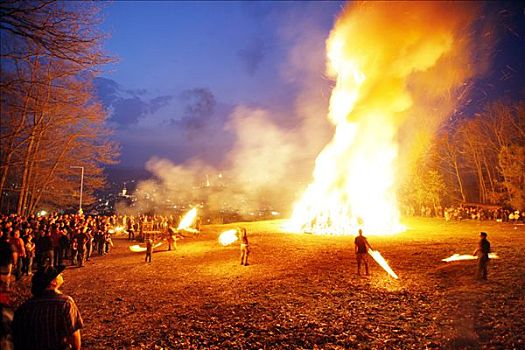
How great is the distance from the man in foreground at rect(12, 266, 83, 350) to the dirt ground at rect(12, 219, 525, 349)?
13.4 feet

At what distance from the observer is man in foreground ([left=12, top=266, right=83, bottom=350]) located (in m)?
3.82

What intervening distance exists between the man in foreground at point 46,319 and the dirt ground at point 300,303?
409 cm

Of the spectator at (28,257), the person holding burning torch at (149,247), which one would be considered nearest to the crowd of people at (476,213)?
the person holding burning torch at (149,247)

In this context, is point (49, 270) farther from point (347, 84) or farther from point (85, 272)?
point (347, 84)

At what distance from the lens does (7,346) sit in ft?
12.2

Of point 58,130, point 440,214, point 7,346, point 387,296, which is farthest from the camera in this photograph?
point 440,214

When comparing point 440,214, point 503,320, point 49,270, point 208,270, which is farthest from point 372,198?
point 49,270

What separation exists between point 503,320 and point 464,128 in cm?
4807

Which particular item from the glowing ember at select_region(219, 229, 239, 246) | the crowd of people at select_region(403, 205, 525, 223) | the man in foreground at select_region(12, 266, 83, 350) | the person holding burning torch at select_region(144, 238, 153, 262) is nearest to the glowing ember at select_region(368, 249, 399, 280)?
the glowing ember at select_region(219, 229, 239, 246)

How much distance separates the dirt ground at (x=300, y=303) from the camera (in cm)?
769

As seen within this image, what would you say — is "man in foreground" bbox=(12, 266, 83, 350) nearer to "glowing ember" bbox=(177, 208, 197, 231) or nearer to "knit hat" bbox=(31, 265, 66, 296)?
"knit hat" bbox=(31, 265, 66, 296)

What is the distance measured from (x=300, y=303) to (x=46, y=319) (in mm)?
7762

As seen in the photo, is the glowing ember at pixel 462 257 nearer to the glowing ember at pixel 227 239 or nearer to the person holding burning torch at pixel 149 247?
the glowing ember at pixel 227 239

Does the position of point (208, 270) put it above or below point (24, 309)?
below
